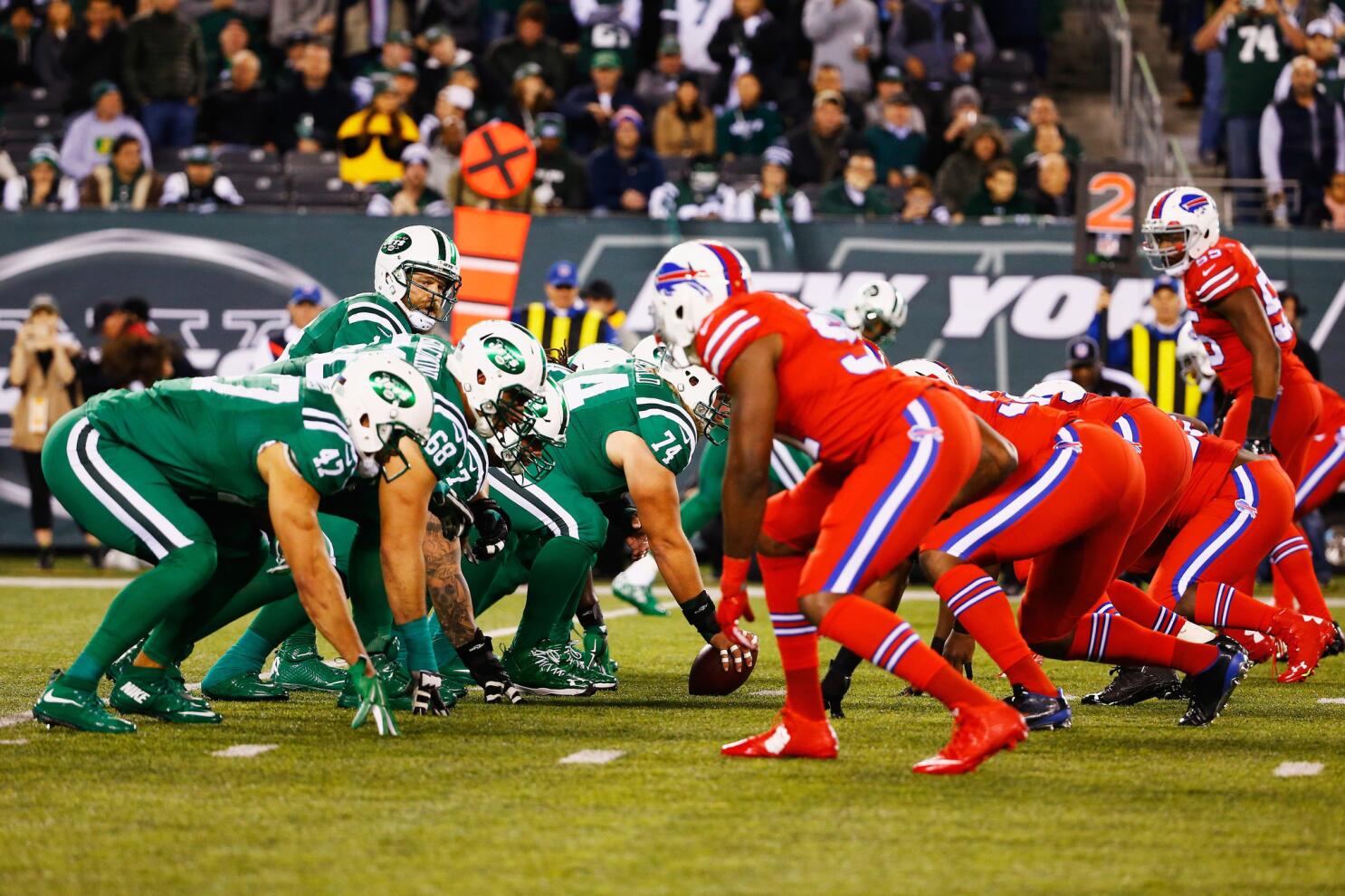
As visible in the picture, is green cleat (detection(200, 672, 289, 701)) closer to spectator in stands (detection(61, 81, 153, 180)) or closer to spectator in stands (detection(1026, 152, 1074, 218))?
spectator in stands (detection(1026, 152, 1074, 218))

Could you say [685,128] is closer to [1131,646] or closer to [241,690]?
[241,690]

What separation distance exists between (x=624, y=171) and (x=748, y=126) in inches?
68.1

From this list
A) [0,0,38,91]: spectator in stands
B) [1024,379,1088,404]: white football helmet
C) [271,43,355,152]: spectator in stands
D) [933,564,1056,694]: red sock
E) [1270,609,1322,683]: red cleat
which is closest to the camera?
[933,564,1056,694]: red sock

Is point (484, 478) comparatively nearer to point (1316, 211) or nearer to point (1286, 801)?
point (1286, 801)

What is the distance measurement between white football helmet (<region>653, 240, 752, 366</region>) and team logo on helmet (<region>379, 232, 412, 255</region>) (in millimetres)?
2307

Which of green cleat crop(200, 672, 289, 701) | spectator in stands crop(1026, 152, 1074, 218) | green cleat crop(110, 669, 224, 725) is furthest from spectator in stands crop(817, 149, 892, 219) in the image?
green cleat crop(110, 669, 224, 725)

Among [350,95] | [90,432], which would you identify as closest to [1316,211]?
[350,95]

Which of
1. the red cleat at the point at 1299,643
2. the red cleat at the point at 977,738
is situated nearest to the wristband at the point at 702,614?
the red cleat at the point at 977,738

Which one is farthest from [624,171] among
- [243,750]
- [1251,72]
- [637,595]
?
[243,750]

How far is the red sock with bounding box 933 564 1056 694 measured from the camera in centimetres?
676

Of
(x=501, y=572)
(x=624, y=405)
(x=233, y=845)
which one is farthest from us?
(x=501, y=572)

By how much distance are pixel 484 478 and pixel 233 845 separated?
2925mm

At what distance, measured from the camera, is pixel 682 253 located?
6.52 metres

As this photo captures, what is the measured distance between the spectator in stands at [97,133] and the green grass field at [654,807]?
10.00 metres
